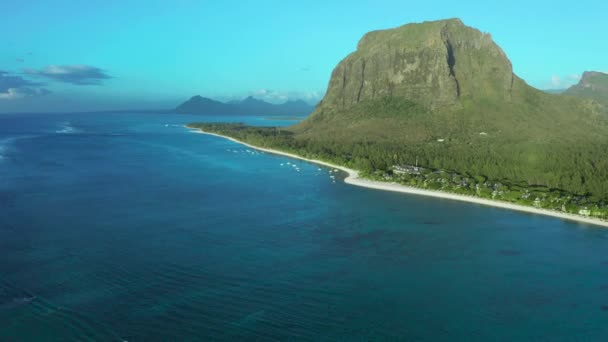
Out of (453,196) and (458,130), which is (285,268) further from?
(458,130)

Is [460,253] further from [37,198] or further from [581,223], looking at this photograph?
[37,198]

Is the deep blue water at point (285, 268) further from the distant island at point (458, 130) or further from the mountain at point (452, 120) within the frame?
the mountain at point (452, 120)

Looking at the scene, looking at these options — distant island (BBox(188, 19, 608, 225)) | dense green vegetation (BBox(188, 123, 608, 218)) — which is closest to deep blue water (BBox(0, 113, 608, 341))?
dense green vegetation (BBox(188, 123, 608, 218))

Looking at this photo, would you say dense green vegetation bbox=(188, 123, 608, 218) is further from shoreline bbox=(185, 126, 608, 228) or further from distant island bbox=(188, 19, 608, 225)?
shoreline bbox=(185, 126, 608, 228)

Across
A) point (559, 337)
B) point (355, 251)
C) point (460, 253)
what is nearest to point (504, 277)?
point (460, 253)

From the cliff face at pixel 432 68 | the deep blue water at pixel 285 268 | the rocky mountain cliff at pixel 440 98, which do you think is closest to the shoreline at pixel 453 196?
the deep blue water at pixel 285 268
